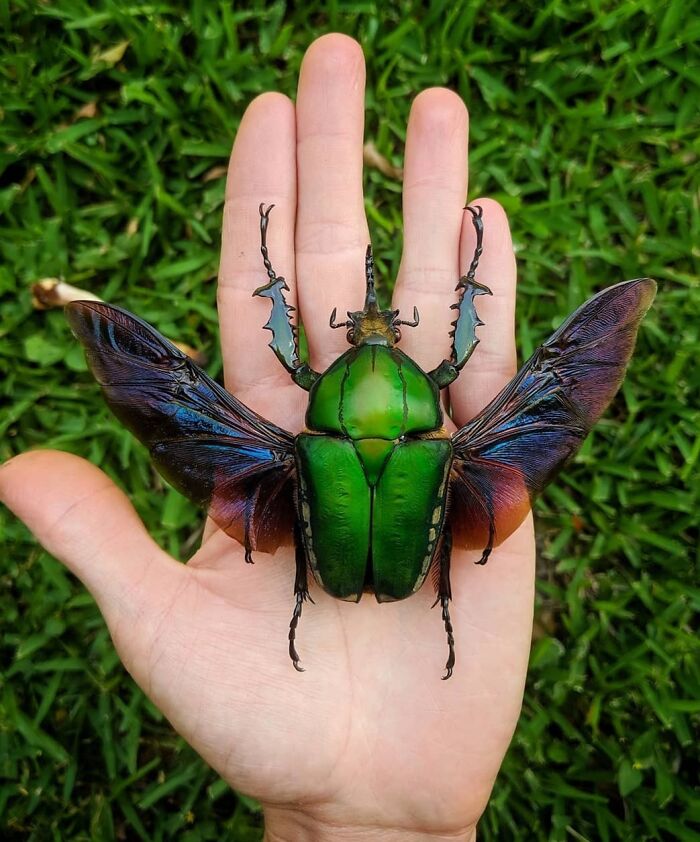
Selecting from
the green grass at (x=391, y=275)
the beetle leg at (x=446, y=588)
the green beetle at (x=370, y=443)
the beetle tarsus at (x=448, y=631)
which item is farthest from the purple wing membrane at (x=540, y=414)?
the green grass at (x=391, y=275)

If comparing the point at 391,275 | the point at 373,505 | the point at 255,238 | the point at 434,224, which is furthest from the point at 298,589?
the point at 391,275

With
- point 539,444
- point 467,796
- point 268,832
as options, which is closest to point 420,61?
point 539,444

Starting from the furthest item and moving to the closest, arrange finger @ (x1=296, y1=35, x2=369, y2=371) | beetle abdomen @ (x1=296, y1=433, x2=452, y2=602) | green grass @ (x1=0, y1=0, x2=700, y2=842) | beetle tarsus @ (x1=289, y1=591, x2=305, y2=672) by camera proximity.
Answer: green grass @ (x1=0, y1=0, x2=700, y2=842) → finger @ (x1=296, y1=35, x2=369, y2=371) → beetle tarsus @ (x1=289, y1=591, x2=305, y2=672) → beetle abdomen @ (x1=296, y1=433, x2=452, y2=602)

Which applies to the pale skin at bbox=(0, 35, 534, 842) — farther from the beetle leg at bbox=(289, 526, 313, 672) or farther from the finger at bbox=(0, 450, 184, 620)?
the beetle leg at bbox=(289, 526, 313, 672)

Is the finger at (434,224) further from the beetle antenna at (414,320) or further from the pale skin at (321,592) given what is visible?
the beetle antenna at (414,320)

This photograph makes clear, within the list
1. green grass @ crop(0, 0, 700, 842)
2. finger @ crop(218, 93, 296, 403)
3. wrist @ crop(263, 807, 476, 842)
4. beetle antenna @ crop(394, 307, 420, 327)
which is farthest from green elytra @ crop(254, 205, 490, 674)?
green grass @ crop(0, 0, 700, 842)

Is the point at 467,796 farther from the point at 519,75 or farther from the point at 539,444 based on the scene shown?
the point at 519,75
